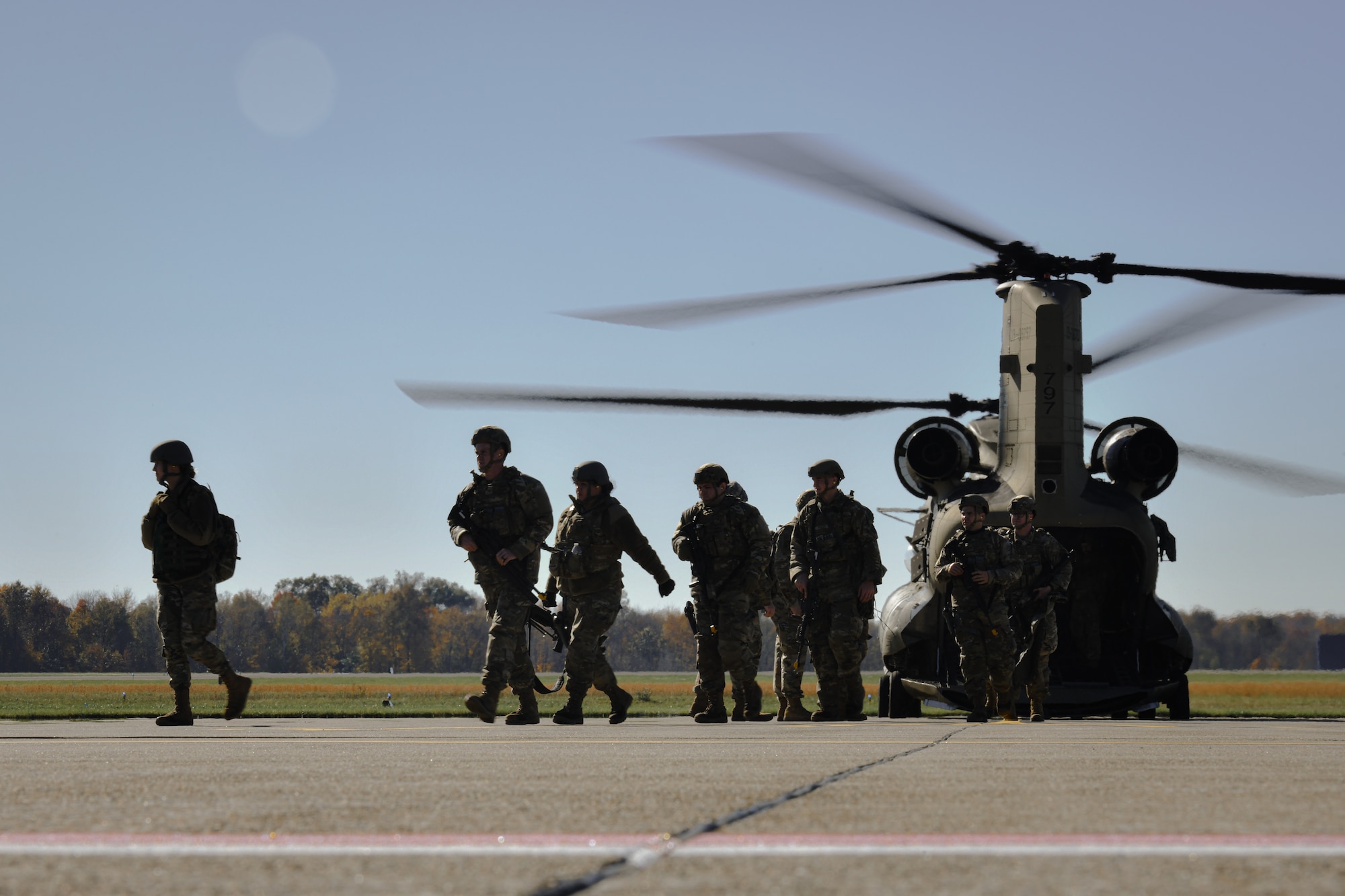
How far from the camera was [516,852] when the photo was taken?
321cm

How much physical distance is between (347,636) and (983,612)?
13044cm

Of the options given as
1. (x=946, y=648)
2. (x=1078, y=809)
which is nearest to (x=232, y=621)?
(x=946, y=648)

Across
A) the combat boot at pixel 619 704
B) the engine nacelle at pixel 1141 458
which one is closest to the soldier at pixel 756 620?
the combat boot at pixel 619 704

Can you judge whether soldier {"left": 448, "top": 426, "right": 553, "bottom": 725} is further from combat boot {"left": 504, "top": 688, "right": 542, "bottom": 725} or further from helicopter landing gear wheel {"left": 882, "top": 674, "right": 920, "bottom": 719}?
helicopter landing gear wheel {"left": 882, "top": 674, "right": 920, "bottom": 719}

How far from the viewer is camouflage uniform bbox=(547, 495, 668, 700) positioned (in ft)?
34.9

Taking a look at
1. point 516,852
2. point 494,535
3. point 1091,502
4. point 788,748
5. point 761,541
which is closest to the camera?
point 516,852

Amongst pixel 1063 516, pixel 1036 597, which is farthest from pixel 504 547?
pixel 1063 516

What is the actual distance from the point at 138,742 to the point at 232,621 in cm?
13687

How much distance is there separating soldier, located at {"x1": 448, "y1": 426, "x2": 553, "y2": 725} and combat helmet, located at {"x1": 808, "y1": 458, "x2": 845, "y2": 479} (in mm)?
2431

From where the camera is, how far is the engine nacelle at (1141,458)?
1372cm

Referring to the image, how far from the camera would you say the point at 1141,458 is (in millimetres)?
13703

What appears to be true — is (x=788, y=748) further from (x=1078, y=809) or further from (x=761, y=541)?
(x=761, y=541)

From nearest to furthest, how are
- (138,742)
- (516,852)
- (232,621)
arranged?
(516,852), (138,742), (232,621)

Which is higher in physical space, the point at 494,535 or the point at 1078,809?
the point at 494,535
